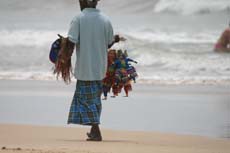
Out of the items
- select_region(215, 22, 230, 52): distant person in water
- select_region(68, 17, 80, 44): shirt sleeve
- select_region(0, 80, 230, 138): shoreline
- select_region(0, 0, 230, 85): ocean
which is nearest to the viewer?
select_region(68, 17, 80, 44): shirt sleeve

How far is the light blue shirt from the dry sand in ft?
2.05

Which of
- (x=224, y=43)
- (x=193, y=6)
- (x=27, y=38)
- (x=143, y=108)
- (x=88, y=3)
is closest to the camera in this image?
(x=88, y=3)

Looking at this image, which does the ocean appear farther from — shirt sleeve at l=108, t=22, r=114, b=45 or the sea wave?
shirt sleeve at l=108, t=22, r=114, b=45

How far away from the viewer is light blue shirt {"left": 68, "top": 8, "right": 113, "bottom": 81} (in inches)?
299

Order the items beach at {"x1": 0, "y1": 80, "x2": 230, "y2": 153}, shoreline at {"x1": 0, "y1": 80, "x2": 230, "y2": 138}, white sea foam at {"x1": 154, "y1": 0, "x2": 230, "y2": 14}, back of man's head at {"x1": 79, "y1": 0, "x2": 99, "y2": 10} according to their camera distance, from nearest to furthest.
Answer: beach at {"x1": 0, "y1": 80, "x2": 230, "y2": 153} < back of man's head at {"x1": 79, "y1": 0, "x2": 99, "y2": 10} < shoreline at {"x1": 0, "y1": 80, "x2": 230, "y2": 138} < white sea foam at {"x1": 154, "y1": 0, "x2": 230, "y2": 14}

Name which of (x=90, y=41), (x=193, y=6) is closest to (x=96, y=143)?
(x=90, y=41)

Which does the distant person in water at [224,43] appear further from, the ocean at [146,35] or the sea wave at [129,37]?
the sea wave at [129,37]

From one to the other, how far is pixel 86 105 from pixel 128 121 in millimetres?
2095

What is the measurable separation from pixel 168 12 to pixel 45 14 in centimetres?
394

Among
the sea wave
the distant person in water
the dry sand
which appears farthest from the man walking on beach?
the sea wave

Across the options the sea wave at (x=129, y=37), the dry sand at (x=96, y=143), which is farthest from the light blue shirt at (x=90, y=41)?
the sea wave at (x=129, y=37)

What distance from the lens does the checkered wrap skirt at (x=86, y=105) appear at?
7707 millimetres

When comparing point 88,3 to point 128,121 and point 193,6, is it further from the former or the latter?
point 193,6

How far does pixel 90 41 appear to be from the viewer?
764 centimetres
